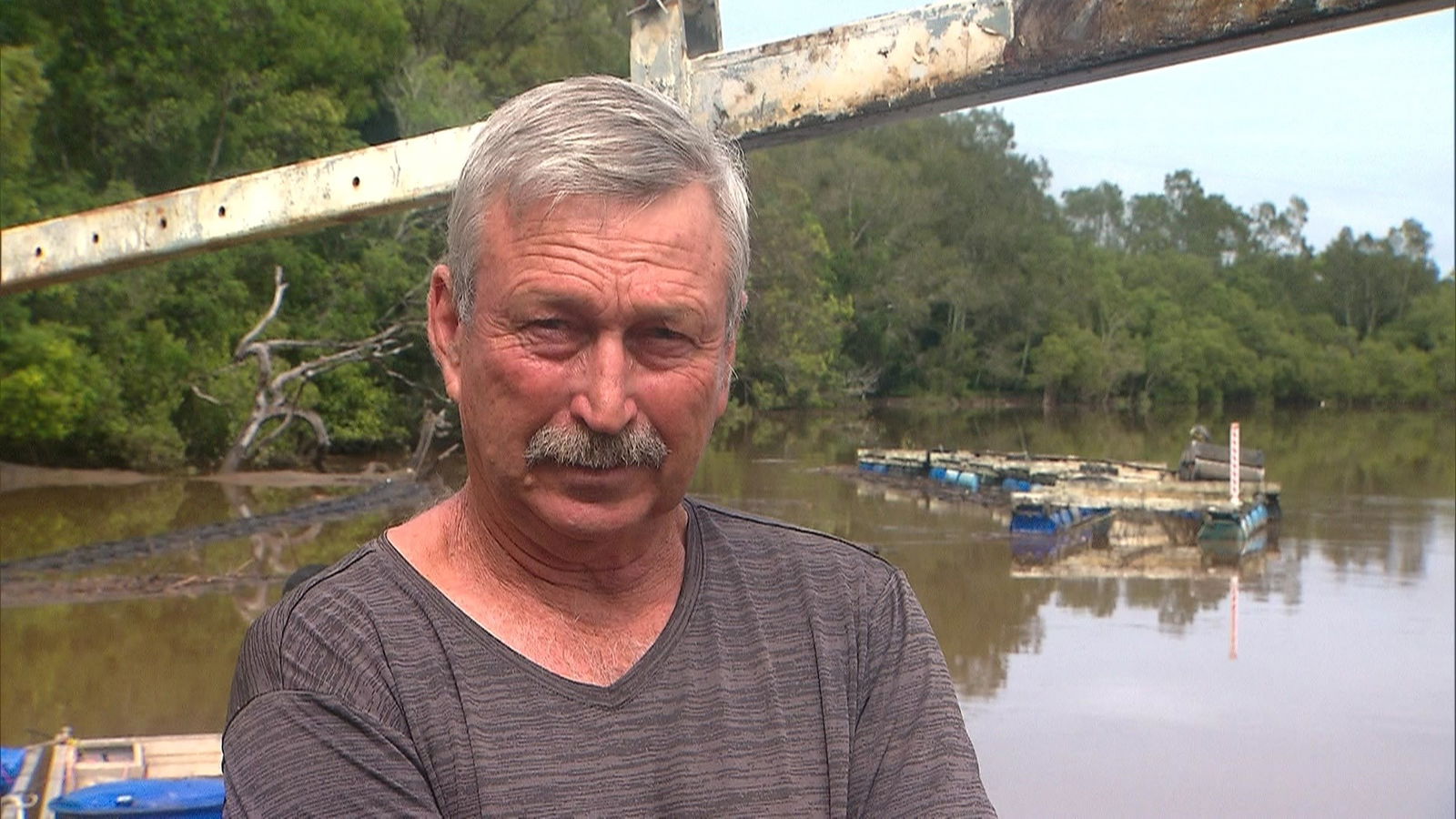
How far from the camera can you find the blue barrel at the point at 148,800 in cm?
389

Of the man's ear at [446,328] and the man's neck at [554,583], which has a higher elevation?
the man's ear at [446,328]

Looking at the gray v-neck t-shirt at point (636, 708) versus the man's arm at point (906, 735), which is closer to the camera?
the gray v-neck t-shirt at point (636, 708)

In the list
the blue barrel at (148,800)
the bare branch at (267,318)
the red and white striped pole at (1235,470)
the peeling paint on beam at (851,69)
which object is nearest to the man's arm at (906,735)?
the peeling paint on beam at (851,69)

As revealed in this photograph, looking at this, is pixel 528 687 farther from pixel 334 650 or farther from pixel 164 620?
pixel 164 620

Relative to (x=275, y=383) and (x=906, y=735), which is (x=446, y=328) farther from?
(x=275, y=383)

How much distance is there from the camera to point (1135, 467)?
25.9m

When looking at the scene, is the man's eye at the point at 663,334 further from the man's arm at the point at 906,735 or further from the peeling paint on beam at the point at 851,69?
the peeling paint on beam at the point at 851,69

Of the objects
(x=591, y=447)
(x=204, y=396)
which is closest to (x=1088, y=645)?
(x=591, y=447)

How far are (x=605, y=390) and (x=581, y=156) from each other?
0.67ft

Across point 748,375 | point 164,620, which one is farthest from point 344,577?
point 748,375

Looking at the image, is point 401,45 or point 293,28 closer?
point 293,28

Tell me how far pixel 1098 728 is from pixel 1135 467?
16.1m

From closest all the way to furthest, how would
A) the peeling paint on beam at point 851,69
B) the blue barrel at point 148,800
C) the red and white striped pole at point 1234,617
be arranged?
the peeling paint on beam at point 851,69
the blue barrel at point 148,800
the red and white striped pole at point 1234,617

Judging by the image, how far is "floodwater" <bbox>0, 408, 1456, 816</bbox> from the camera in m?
9.37
